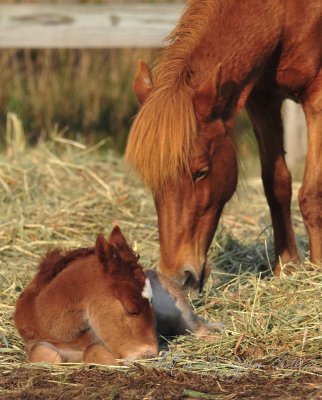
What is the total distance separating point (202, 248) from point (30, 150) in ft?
11.3

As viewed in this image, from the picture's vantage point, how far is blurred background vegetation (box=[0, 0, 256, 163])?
31.9 ft

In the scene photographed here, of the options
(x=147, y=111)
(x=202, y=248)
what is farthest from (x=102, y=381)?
(x=147, y=111)

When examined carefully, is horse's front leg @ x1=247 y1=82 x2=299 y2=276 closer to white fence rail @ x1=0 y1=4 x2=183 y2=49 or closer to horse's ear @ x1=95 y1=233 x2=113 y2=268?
horse's ear @ x1=95 y1=233 x2=113 y2=268

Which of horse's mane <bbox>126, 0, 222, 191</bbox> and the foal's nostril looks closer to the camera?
the foal's nostril

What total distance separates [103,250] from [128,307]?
259 millimetres

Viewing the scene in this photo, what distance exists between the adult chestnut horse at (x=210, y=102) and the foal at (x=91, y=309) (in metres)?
0.48

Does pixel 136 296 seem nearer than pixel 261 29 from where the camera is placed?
Yes

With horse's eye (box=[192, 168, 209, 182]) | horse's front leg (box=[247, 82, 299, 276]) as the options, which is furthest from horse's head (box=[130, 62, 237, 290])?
horse's front leg (box=[247, 82, 299, 276])

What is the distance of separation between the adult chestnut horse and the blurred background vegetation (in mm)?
4499

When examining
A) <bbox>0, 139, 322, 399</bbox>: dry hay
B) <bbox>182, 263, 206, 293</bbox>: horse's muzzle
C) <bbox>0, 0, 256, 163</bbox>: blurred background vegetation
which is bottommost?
<bbox>0, 0, 256, 163</bbox>: blurred background vegetation

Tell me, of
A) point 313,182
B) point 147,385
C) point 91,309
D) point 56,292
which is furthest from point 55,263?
point 313,182

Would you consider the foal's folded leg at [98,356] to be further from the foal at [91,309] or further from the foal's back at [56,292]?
the foal's back at [56,292]

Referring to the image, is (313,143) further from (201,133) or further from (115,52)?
(115,52)

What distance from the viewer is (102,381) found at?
3795 millimetres
